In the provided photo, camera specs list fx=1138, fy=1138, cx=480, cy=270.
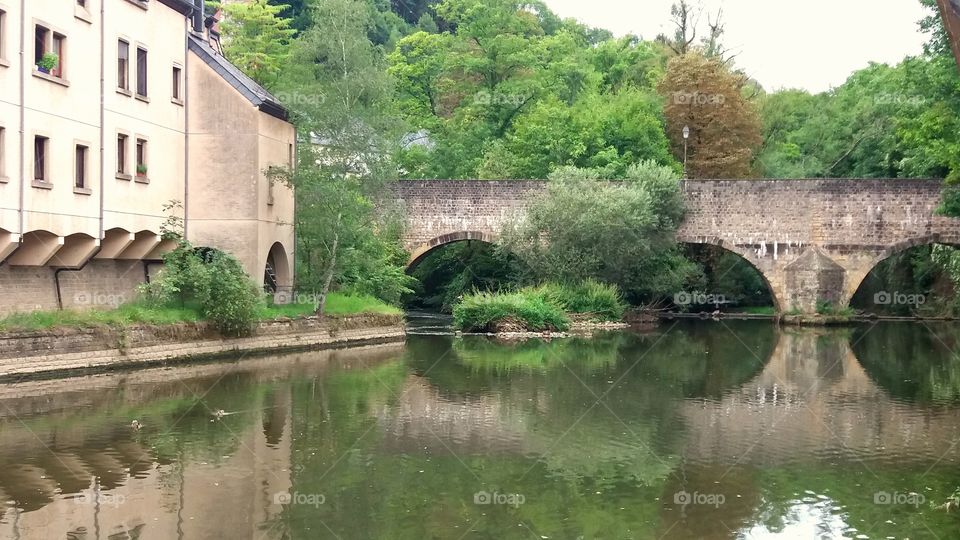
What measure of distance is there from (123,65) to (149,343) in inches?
234

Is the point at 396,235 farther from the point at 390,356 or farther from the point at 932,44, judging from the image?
the point at 932,44

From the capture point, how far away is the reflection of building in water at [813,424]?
42.8 ft

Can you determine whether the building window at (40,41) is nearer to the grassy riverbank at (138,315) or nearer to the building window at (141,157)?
the building window at (141,157)

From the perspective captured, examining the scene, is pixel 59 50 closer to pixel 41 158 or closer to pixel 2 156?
pixel 41 158

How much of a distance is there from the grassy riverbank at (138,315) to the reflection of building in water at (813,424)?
412 inches

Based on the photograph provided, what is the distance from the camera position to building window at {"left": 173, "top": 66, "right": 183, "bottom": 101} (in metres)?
25.4

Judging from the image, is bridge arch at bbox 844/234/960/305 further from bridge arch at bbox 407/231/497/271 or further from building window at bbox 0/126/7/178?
building window at bbox 0/126/7/178

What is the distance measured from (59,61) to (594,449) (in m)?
13.3

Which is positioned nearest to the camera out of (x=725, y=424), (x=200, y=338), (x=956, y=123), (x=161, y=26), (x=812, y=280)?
(x=725, y=424)

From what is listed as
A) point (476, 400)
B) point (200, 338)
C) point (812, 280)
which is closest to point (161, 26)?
point (200, 338)

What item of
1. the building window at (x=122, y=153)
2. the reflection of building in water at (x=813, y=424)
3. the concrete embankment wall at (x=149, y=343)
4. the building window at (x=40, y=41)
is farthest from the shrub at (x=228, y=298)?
the reflection of building in water at (x=813, y=424)

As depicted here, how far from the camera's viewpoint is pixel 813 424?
15.4 metres

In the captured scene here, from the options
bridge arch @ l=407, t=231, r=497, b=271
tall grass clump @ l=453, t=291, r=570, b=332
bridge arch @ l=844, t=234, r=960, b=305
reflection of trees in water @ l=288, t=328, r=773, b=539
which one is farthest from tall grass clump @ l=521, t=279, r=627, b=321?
reflection of trees in water @ l=288, t=328, r=773, b=539

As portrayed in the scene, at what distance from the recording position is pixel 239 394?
17516mm
